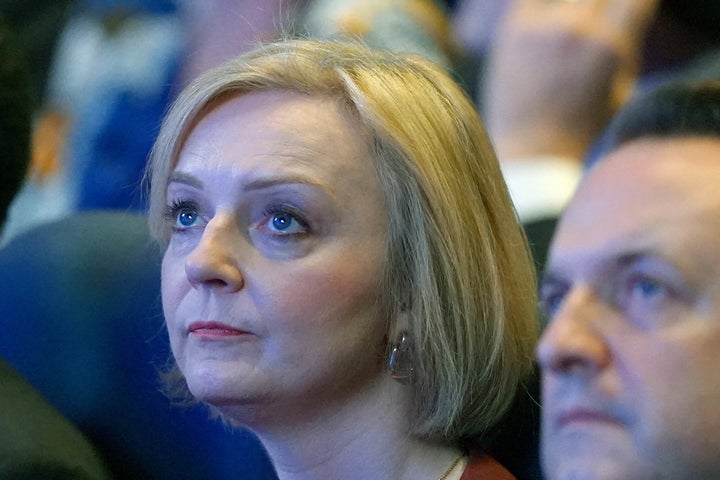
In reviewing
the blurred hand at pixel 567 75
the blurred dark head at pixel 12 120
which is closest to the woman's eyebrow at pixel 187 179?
the blurred dark head at pixel 12 120

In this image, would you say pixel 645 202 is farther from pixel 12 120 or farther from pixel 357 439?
pixel 12 120

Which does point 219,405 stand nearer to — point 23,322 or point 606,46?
point 23,322

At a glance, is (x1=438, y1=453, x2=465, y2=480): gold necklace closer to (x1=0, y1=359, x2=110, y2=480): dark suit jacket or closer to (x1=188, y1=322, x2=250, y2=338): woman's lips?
(x1=188, y1=322, x2=250, y2=338): woman's lips

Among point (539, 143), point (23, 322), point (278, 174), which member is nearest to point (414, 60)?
point (278, 174)

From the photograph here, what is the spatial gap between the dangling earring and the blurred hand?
595mm

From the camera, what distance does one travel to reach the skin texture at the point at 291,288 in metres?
1.01

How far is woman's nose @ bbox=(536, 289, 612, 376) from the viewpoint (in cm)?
80

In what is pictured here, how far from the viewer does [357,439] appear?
3.54 ft

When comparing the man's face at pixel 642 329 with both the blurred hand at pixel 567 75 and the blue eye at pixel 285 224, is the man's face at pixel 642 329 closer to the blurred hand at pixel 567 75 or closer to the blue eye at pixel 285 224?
the blue eye at pixel 285 224

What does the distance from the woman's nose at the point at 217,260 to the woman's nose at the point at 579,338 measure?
32 cm

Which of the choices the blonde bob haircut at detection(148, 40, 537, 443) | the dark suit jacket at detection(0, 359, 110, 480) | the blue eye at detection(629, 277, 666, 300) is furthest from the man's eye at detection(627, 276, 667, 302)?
the dark suit jacket at detection(0, 359, 110, 480)

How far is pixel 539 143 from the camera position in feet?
5.24

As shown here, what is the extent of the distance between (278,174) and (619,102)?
2.36ft

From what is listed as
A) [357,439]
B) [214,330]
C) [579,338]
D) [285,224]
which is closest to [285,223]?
[285,224]
